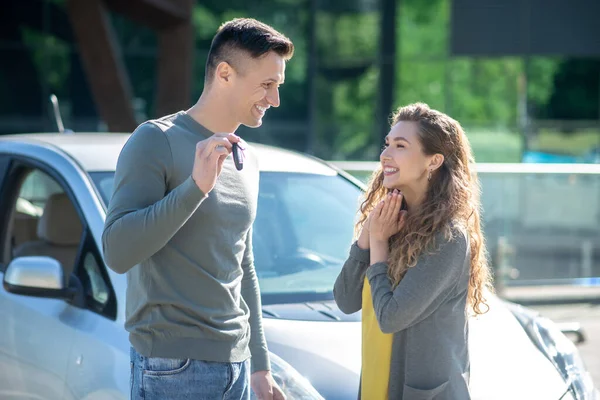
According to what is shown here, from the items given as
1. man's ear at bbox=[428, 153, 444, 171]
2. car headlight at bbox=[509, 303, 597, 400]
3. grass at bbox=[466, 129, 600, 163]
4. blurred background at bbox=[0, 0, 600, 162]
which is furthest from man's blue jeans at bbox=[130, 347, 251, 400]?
Result: grass at bbox=[466, 129, 600, 163]

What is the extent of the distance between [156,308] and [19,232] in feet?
8.56

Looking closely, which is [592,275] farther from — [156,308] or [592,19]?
[592,19]

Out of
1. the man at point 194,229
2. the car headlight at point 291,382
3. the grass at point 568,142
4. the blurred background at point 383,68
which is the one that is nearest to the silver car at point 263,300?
the car headlight at point 291,382

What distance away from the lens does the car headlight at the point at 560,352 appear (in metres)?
3.91

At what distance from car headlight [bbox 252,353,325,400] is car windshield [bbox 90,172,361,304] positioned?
64 cm

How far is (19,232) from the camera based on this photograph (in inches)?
196

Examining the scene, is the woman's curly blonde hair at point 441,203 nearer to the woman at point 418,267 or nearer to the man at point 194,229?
the woman at point 418,267

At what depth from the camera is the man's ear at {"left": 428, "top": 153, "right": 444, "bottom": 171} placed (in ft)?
9.99

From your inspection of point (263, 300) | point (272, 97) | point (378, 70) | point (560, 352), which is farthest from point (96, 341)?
point (378, 70)

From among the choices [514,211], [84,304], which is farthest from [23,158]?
[514,211]

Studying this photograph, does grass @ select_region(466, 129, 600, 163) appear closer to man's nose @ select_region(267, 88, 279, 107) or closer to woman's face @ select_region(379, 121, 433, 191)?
woman's face @ select_region(379, 121, 433, 191)

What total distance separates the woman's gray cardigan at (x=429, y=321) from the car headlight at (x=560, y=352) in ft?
3.51

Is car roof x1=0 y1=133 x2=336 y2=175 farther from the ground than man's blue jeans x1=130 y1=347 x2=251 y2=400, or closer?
farther from the ground

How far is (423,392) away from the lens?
2.83 meters
